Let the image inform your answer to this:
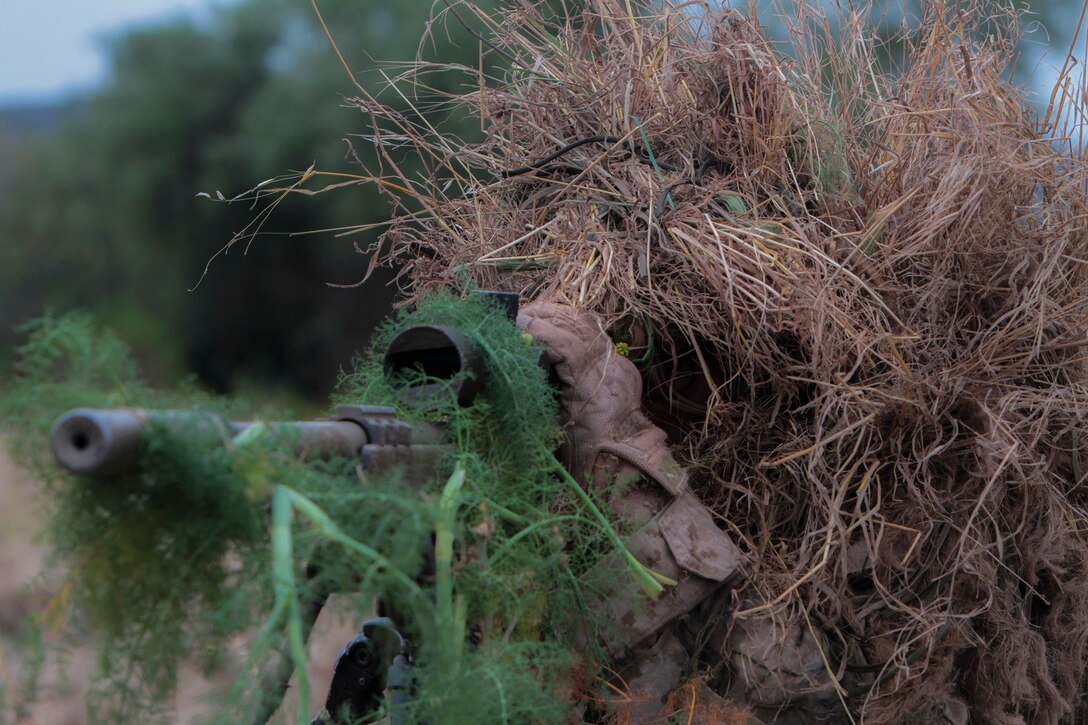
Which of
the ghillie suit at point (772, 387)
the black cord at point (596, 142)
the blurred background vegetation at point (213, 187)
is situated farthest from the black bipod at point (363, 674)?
the blurred background vegetation at point (213, 187)

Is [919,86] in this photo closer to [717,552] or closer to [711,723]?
[717,552]

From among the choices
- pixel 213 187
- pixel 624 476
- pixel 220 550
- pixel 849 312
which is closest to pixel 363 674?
pixel 624 476

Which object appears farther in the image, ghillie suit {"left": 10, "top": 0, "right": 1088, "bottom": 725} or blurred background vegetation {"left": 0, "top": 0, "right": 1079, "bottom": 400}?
blurred background vegetation {"left": 0, "top": 0, "right": 1079, "bottom": 400}

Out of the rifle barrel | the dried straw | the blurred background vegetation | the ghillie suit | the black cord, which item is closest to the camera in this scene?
the rifle barrel

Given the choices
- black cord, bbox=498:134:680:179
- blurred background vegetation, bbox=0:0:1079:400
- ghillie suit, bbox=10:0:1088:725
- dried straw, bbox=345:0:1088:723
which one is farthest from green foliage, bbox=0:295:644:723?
blurred background vegetation, bbox=0:0:1079:400

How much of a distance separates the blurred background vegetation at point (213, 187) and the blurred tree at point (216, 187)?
0.7 inches

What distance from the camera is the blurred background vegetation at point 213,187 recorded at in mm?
10672

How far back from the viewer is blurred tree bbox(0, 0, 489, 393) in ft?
35.1

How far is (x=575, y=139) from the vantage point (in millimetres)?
2346

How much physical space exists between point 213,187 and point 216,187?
0.03 m

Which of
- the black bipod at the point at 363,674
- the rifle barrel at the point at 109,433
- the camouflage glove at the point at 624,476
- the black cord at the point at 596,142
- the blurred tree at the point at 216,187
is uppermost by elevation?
the rifle barrel at the point at 109,433

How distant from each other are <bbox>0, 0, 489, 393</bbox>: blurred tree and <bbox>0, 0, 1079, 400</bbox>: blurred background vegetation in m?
0.02

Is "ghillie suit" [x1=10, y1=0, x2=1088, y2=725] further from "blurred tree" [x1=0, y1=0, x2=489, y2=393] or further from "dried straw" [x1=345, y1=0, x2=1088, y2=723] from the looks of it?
"blurred tree" [x1=0, y1=0, x2=489, y2=393]

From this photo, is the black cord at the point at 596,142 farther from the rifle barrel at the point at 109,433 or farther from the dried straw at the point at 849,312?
the rifle barrel at the point at 109,433
